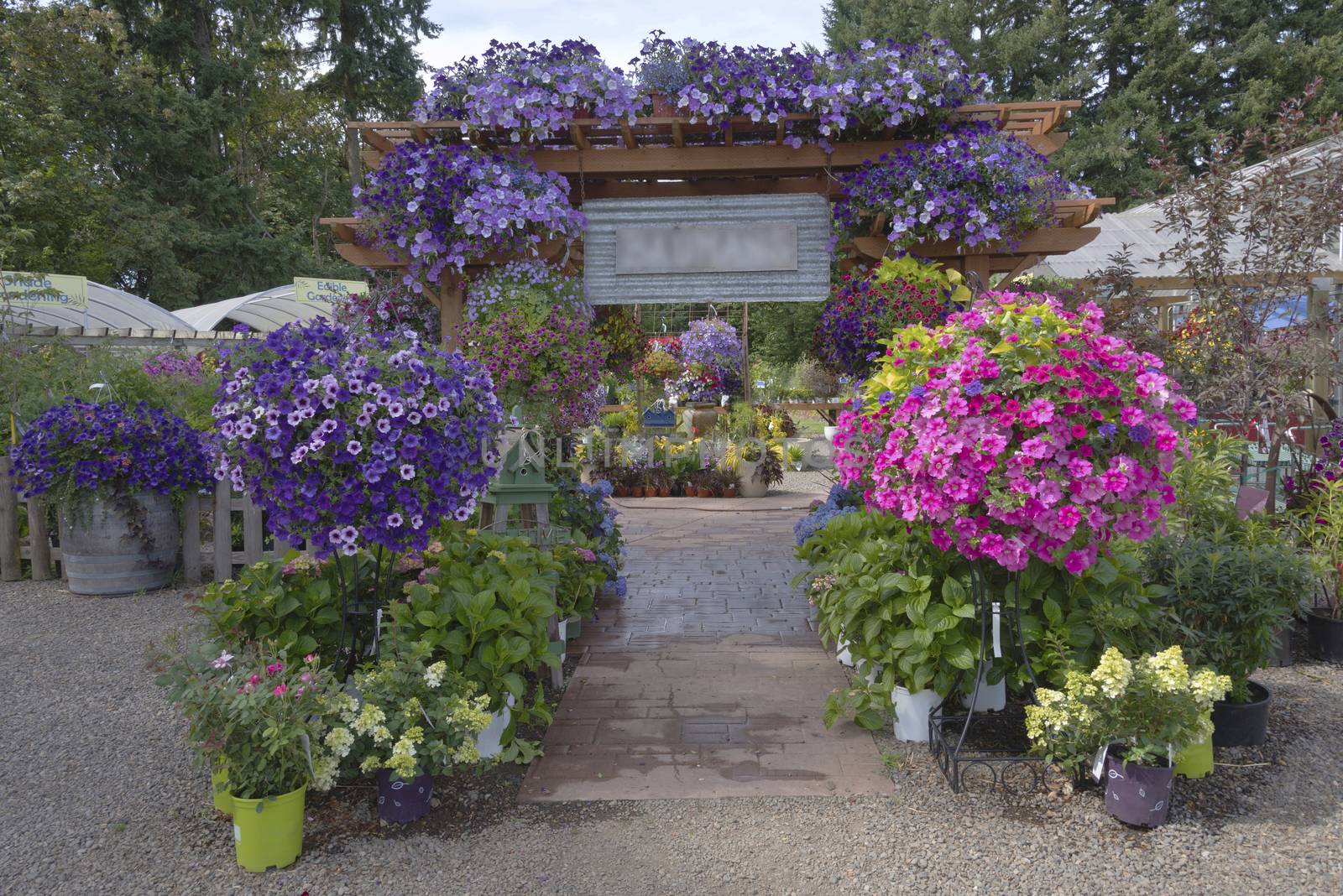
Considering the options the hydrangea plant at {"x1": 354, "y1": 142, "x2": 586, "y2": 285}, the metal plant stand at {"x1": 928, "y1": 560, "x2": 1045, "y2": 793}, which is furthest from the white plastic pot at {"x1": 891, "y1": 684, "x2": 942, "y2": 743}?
the hydrangea plant at {"x1": 354, "y1": 142, "x2": 586, "y2": 285}

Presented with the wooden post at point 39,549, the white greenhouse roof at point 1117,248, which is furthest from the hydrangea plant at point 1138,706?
the white greenhouse roof at point 1117,248

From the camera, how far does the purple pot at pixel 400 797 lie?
256 cm

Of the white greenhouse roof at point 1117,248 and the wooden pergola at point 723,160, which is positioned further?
the white greenhouse roof at point 1117,248

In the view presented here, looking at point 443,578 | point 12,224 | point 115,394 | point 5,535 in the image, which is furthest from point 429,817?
point 12,224

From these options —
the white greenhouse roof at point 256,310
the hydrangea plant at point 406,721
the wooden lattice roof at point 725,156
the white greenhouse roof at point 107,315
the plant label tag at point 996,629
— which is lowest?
the hydrangea plant at point 406,721

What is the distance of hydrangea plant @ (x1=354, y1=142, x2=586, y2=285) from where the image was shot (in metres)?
4.36

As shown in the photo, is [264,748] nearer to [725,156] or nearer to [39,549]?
[725,156]

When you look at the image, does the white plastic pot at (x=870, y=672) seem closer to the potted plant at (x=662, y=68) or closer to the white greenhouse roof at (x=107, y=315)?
the potted plant at (x=662, y=68)

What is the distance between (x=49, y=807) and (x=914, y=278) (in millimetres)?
4053

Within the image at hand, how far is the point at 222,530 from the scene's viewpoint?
5504mm

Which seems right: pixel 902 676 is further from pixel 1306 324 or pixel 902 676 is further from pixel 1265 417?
pixel 1306 324

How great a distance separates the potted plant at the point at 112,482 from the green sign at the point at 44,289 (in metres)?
5.44

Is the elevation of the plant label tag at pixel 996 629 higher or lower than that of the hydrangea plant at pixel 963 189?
lower

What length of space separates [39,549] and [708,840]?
5.57 m
